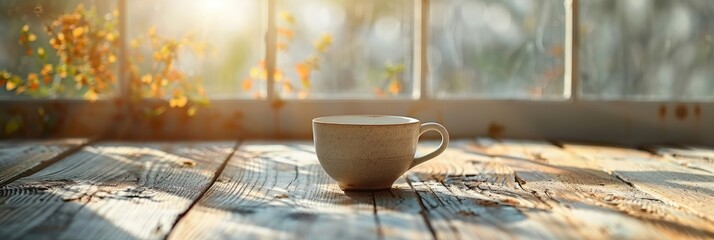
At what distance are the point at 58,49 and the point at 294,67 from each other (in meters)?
0.73

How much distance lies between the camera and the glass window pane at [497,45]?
250cm

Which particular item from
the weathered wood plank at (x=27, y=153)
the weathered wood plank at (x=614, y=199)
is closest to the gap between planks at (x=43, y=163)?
the weathered wood plank at (x=27, y=153)

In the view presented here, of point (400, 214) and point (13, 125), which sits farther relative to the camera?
point (13, 125)

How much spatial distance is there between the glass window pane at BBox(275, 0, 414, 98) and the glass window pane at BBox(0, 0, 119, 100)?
55cm

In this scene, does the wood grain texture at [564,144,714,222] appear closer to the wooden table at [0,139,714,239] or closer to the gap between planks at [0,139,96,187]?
the wooden table at [0,139,714,239]

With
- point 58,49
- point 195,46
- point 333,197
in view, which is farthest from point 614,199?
point 58,49

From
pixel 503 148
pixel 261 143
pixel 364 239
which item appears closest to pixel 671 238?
pixel 364 239

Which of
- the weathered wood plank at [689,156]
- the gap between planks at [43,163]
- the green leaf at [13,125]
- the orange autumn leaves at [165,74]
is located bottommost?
the weathered wood plank at [689,156]

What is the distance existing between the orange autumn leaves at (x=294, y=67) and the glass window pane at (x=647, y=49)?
2.87 ft

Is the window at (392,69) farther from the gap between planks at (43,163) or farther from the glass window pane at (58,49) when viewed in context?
the gap between planks at (43,163)

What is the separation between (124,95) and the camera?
7.82 feet

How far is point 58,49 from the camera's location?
2330 mm

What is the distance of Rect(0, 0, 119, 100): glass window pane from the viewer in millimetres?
2314

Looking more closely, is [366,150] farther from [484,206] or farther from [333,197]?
[484,206]
